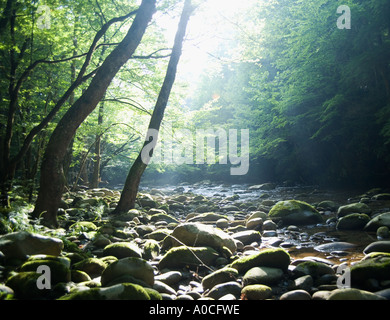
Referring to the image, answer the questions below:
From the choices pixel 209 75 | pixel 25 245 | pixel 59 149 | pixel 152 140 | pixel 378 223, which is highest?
pixel 209 75

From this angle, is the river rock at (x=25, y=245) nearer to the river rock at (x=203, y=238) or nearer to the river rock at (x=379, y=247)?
the river rock at (x=203, y=238)

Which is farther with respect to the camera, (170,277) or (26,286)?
(170,277)

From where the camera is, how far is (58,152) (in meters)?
4.89

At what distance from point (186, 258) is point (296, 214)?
144 inches

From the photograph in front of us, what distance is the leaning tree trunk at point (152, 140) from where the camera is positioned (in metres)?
7.16

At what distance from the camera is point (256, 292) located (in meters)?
2.79

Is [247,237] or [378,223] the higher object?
[378,223]

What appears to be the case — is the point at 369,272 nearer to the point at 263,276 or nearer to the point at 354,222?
the point at 263,276

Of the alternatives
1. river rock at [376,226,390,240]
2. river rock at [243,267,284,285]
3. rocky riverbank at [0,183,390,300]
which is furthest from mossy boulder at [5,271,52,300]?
river rock at [376,226,390,240]

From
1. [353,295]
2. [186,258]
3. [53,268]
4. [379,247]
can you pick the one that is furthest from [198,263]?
[379,247]

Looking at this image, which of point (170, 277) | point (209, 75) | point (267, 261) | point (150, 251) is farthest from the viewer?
point (209, 75)

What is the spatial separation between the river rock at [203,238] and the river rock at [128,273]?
132 cm

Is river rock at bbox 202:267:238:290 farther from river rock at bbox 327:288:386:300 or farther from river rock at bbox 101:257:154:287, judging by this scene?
river rock at bbox 327:288:386:300

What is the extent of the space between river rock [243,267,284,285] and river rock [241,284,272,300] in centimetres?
21
